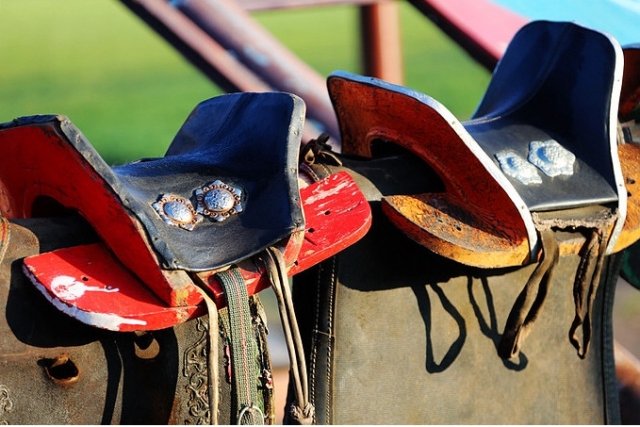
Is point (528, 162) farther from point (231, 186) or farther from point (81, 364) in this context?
point (81, 364)

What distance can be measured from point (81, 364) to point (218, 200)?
0.27m

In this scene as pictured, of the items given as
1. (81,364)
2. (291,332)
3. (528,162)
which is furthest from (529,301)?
(81,364)

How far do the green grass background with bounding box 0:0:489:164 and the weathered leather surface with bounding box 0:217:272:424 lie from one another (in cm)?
283

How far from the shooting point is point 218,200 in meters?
1.19

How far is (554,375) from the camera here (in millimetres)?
1548

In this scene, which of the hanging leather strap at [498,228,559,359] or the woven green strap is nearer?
the woven green strap

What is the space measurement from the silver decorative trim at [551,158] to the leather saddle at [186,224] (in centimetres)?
36

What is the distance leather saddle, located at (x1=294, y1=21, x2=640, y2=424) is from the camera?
1349 mm

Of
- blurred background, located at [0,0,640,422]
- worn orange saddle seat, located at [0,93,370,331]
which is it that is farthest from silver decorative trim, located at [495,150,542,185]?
blurred background, located at [0,0,640,422]

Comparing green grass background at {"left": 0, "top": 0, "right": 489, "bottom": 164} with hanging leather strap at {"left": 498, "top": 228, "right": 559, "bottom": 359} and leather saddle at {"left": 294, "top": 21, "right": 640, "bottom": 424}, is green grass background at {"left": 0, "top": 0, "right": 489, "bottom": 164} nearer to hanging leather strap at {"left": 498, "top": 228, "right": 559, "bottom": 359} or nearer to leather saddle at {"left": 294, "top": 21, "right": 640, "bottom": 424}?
leather saddle at {"left": 294, "top": 21, "right": 640, "bottom": 424}

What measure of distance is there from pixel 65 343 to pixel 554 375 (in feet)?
2.74

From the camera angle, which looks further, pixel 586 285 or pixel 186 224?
pixel 586 285

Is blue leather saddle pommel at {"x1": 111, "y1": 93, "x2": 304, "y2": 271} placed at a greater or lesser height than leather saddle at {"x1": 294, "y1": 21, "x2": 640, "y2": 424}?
greater

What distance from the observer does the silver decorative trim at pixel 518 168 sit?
1431 mm
